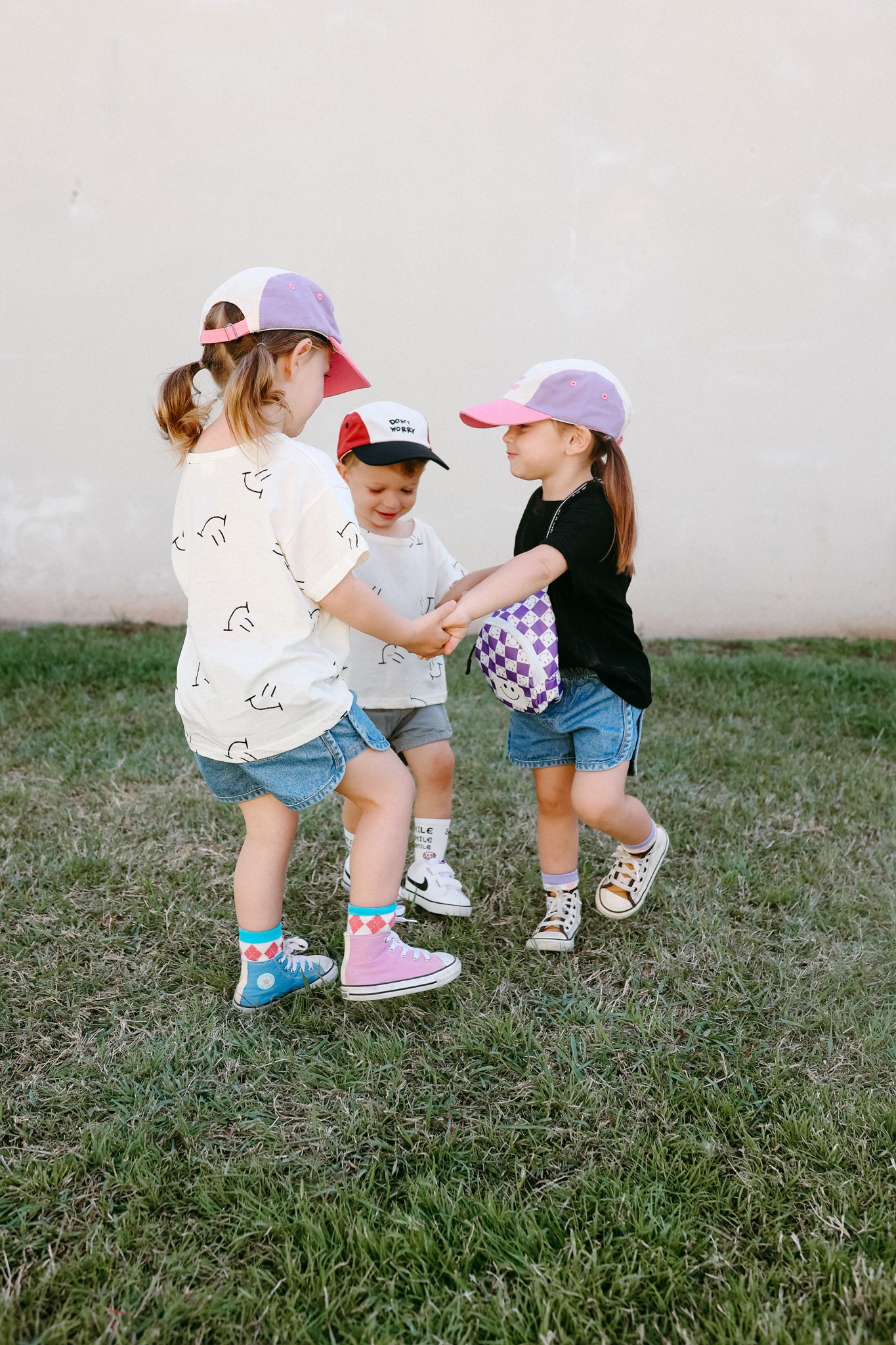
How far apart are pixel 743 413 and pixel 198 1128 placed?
15.5 feet

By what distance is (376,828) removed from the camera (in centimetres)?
195

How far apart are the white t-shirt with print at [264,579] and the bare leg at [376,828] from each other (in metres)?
0.15

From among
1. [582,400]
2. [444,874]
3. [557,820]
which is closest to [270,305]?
[582,400]

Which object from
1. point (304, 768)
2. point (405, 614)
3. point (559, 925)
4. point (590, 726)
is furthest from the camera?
point (405, 614)

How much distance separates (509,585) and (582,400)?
442 millimetres

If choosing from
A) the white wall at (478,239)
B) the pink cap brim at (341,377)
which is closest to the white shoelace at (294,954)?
the pink cap brim at (341,377)

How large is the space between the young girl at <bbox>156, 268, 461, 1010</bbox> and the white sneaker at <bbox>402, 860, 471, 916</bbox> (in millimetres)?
459

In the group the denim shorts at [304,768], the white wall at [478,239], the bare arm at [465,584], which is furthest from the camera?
the white wall at [478,239]

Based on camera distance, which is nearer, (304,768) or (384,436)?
(304,768)

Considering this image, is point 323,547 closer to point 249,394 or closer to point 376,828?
point 249,394

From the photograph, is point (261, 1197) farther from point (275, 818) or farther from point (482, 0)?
point (482, 0)

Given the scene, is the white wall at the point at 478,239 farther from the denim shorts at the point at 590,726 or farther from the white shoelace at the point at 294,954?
the white shoelace at the point at 294,954

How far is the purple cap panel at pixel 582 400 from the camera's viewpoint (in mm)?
2088

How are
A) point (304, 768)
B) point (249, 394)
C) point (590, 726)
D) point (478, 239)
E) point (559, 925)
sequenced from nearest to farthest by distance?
point (249, 394)
point (304, 768)
point (590, 726)
point (559, 925)
point (478, 239)
